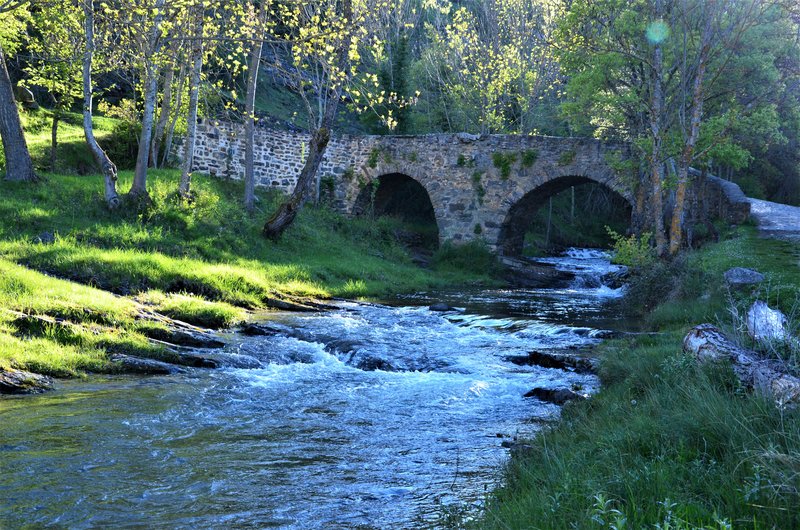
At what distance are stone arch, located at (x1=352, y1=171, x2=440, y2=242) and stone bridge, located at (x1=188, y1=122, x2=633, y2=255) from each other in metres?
0.06

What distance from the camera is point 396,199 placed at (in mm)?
29234

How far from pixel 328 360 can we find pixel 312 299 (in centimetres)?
551

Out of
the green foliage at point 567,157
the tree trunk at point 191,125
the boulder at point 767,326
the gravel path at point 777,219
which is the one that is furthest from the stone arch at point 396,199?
the boulder at point 767,326

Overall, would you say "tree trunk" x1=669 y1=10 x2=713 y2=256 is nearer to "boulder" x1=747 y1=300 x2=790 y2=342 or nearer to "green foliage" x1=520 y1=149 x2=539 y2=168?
"boulder" x1=747 y1=300 x2=790 y2=342

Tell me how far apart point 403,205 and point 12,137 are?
17063mm

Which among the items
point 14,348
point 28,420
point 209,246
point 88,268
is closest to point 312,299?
point 209,246

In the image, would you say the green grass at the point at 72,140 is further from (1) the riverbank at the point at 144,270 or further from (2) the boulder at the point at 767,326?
(2) the boulder at the point at 767,326

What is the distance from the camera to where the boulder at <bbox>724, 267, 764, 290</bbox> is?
9.64 metres

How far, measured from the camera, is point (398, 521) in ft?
13.9

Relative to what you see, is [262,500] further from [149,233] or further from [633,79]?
[633,79]

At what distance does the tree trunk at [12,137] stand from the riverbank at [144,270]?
32 centimetres

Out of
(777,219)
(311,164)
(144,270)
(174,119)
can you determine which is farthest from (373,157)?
(144,270)

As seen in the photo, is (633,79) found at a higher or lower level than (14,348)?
higher

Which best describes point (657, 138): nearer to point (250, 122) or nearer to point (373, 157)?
point (250, 122)
